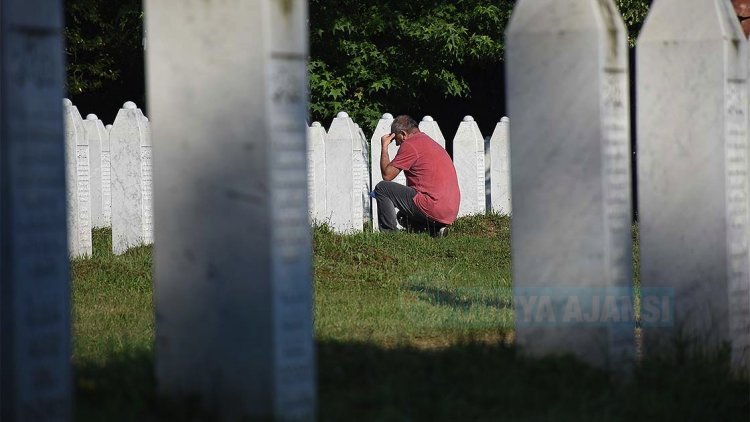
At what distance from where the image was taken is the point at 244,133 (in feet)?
13.4

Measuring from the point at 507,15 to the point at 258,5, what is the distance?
19538 millimetres

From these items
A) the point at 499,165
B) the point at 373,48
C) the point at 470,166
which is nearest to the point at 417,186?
the point at 470,166

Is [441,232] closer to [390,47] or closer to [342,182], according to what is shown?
[342,182]

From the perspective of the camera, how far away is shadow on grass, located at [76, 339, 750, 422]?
4.46 metres

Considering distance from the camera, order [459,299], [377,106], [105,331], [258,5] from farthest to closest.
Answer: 1. [377,106]
2. [459,299]
3. [105,331]
4. [258,5]

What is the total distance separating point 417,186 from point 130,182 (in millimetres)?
3175

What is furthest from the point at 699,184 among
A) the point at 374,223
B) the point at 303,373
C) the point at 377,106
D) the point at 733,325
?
the point at 377,106

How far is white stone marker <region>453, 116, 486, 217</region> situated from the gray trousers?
1.84 m

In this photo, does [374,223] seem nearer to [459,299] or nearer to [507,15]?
[459,299]

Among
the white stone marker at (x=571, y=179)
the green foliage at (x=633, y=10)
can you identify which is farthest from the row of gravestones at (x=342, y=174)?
the white stone marker at (x=571, y=179)

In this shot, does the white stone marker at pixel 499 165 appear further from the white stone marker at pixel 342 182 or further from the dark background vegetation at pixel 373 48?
the dark background vegetation at pixel 373 48

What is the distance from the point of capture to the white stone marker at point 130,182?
38.2 feet

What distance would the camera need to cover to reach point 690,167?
5.86 meters

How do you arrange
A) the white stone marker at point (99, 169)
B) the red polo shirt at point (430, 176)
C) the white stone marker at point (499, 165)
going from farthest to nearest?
the white stone marker at point (499, 165), the white stone marker at point (99, 169), the red polo shirt at point (430, 176)
